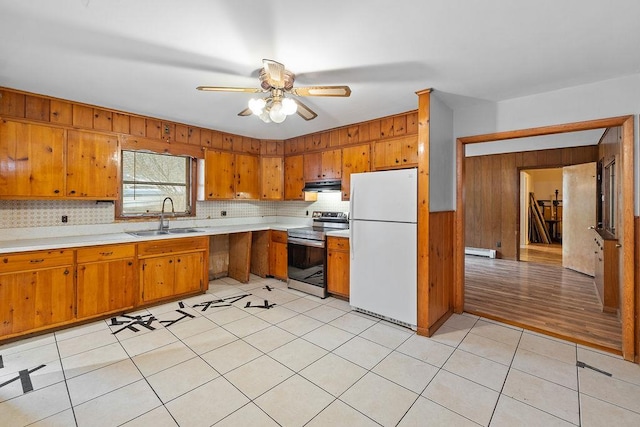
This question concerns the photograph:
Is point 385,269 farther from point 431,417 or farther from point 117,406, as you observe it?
point 117,406

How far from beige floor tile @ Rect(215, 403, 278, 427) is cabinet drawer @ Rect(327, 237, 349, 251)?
2214mm

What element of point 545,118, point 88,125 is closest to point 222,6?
point 88,125

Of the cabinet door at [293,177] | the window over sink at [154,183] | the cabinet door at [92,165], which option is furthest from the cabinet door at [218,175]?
the cabinet door at [92,165]

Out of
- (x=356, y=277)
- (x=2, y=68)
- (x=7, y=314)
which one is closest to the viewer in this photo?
(x=2, y=68)

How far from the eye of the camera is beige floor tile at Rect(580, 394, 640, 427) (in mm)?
1768

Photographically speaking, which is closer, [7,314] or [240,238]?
[7,314]

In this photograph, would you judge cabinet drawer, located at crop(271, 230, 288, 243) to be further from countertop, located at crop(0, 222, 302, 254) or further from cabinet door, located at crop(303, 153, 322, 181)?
countertop, located at crop(0, 222, 302, 254)

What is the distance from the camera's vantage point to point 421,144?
292 centimetres

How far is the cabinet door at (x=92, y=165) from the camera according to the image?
3205 millimetres

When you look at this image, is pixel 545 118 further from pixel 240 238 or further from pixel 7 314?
pixel 7 314

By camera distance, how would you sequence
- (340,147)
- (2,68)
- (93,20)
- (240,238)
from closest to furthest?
(93,20), (2,68), (340,147), (240,238)

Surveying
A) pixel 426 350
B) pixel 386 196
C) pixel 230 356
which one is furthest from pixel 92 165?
pixel 426 350

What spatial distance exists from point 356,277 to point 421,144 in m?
1.70

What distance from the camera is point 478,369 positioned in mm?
2324
